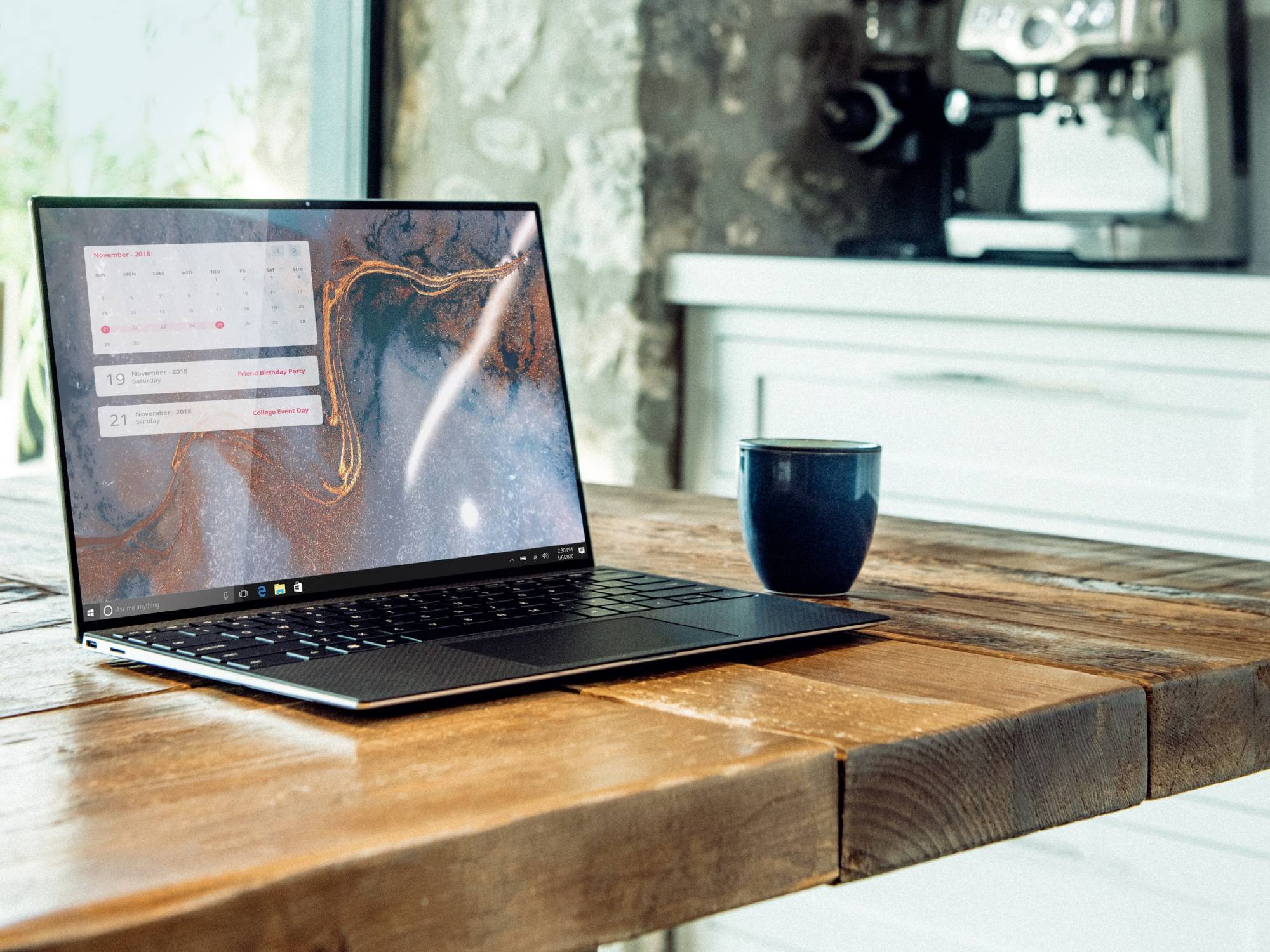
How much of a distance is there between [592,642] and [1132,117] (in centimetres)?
A: 210

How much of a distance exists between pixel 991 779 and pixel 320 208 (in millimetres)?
524

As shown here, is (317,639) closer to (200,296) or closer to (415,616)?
(415,616)

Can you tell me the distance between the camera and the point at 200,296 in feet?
2.86

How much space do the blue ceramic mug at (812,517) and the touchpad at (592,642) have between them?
0.16 m

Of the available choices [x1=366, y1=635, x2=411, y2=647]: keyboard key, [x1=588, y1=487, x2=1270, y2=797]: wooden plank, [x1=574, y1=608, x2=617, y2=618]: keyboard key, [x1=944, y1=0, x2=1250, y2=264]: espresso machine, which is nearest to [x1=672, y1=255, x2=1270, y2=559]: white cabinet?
[x1=944, y1=0, x2=1250, y2=264]: espresso machine

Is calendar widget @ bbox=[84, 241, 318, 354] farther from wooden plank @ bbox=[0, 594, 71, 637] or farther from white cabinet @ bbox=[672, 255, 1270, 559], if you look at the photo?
white cabinet @ bbox=[672, 255, 1270, 559]

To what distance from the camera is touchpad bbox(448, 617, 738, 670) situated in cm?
74

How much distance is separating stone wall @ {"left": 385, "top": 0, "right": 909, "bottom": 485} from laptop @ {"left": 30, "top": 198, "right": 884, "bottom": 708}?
168cm

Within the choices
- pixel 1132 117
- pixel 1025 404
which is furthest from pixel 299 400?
pixel 1132 117

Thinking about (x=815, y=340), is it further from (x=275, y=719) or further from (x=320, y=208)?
(x=275, y=719)

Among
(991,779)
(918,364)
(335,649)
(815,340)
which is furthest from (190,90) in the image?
(991,779)

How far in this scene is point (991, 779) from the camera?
66cm

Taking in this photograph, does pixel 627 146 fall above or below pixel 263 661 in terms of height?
above

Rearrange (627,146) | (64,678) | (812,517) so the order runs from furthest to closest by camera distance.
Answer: (627,146)
(812,517)
(64,678)
